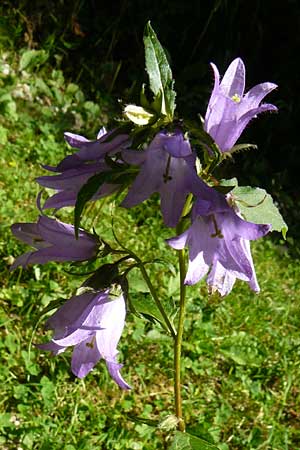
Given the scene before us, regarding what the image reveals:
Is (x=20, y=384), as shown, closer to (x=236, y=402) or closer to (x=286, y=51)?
(x=236, y=402)

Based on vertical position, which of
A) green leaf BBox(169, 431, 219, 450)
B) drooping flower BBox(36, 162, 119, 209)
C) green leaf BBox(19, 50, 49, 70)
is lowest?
green leaf BBox(169, 431, 219, 450)

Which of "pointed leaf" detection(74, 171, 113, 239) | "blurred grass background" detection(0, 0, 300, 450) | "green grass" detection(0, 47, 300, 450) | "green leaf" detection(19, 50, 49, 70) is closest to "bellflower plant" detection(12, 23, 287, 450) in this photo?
"pointed leaf" detection(74, 171, 113, 239)

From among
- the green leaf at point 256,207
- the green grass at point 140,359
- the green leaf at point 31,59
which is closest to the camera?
the green leaf at point 256,207

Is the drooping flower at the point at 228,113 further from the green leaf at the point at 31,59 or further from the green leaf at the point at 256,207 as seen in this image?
the green leaf at the point at 31,59

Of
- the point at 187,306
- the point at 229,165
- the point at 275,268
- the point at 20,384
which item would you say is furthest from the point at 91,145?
the point at 229,165

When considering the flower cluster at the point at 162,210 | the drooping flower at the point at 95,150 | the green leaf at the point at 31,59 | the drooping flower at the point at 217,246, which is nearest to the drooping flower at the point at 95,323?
the flower cluster at the point at 162,210

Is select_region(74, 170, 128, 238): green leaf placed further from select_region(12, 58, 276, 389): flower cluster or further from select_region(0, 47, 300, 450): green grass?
select_region(0, 47, 300, 450): green grass
